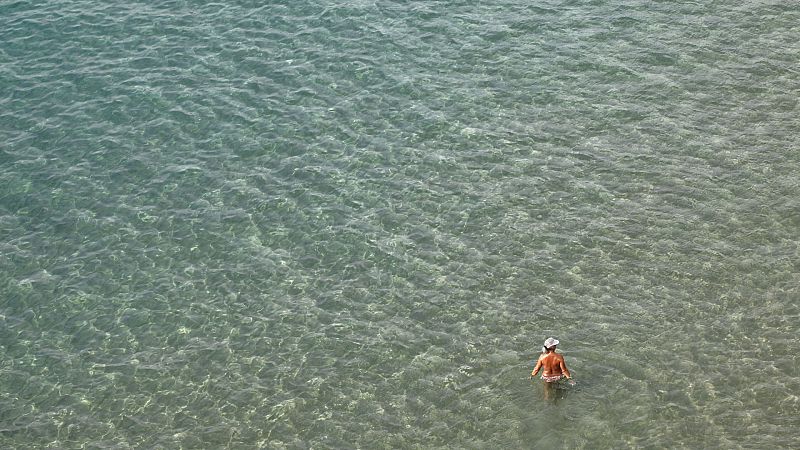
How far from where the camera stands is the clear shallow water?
3991cm

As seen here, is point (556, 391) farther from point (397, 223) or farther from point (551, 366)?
point (397, 223)

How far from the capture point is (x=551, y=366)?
127ft

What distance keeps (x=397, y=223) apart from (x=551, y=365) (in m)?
12.3

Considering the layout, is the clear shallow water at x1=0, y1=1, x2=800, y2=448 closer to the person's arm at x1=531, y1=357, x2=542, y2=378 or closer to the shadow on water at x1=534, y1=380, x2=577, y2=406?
the shadow on water at x1=534, y1=380, x2=577, y2=406

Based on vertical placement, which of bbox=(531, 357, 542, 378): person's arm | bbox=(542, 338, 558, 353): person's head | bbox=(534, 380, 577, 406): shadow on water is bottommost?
bbox=(534, 380, 577, 406): shadow on water

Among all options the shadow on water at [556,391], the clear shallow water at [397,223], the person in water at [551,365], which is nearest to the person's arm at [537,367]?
the person in water at [551,365]

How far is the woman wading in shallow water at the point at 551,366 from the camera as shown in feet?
125

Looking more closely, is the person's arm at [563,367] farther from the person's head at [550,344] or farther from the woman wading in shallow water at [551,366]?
the person's head at [550,344]

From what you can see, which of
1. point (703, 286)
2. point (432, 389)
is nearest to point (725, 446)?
point (703, 286)

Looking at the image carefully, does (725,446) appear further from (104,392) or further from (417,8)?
(417,8)

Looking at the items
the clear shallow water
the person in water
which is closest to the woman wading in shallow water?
the person in water

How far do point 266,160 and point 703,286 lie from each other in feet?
73.9

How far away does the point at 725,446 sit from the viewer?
121 feet

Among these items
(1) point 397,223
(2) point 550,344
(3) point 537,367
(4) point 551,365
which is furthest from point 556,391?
(1) point 397,223
